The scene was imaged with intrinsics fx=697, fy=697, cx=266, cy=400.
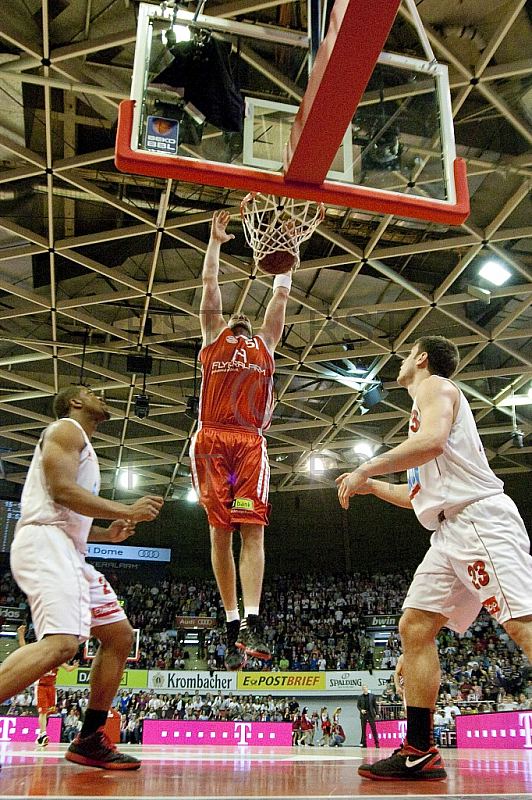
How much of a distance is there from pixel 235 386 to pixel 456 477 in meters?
2.14

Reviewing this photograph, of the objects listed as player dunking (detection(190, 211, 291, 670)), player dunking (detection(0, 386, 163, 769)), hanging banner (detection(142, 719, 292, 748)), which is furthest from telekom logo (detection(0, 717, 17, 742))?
player dunking (detection(0, 386, 163, 769))

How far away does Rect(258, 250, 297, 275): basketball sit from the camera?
582cm

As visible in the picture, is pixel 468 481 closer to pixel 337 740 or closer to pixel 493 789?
pixel 493 789

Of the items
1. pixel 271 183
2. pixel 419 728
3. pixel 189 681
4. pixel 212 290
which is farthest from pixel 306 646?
pixel 419 728

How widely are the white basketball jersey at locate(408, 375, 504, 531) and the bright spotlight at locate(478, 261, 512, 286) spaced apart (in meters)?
10.7

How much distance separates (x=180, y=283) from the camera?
14.5 metres

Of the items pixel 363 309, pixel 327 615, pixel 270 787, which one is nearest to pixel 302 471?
pixel 327 615

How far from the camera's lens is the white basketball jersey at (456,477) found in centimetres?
343

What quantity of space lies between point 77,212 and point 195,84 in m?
9.08

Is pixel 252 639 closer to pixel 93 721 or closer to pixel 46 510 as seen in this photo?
pixel 93 721

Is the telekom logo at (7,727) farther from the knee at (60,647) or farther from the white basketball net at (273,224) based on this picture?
the knee at (60,647)

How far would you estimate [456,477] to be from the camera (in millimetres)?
3484

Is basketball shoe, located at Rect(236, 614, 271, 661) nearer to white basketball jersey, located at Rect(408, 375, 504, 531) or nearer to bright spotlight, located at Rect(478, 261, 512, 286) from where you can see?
white basketball jersey, located at Rect(408, 375, 504, 531)

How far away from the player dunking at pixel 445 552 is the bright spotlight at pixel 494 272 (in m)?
10.7
